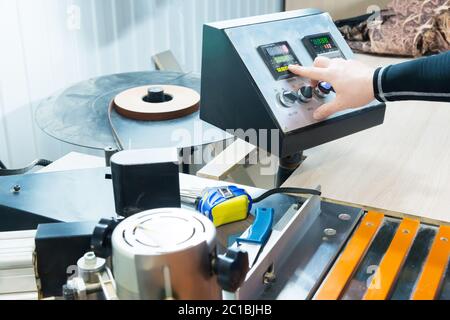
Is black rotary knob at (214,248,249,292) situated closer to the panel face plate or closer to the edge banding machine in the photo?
the edge banding machine

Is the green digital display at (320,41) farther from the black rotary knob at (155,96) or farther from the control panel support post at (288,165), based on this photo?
the black rotary knob at (155,96)

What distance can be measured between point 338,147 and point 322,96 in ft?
0.66

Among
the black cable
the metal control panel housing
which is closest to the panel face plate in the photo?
the metal control panel housing

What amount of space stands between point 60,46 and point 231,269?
133 cm

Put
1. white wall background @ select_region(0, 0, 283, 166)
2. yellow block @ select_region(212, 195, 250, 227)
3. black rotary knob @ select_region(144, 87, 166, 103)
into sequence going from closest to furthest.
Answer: yellow block @ select_region(212, 195, 250, 227)
black rotary knob @ select_region(144, 87, 166, 103)
white wall background @ select_region(0, 0, 283, 166)

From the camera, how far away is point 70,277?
62 centimetres

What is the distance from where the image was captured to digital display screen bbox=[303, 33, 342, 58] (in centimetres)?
99

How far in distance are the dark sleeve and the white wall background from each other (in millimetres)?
1081

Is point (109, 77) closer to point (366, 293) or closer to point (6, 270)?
point (6, 270)

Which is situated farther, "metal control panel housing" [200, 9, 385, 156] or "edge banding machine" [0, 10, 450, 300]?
"metal control panel housing" [200, 9, 385, 156]

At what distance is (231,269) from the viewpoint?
0.52 m

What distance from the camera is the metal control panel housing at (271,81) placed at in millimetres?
900

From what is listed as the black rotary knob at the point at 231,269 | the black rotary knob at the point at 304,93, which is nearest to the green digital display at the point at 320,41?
the black rotary knob at the point at 304,93

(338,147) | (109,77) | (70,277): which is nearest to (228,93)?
(338,147)
